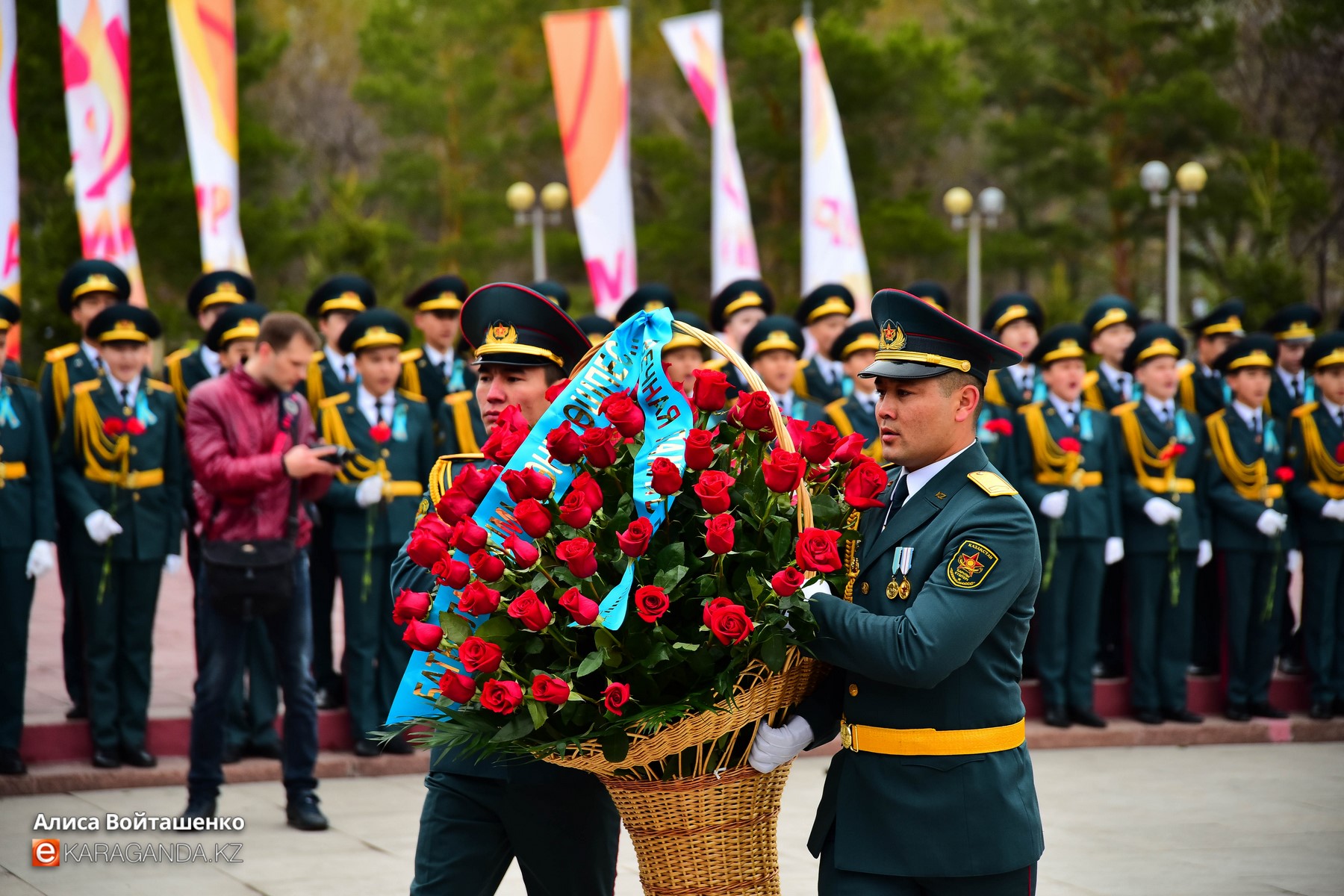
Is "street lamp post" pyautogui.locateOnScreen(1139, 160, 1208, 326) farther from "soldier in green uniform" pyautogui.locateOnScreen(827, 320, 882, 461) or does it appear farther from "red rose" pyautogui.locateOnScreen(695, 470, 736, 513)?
"red rose" pyautogui.locateOnScreen(695, 470, 736, 513)

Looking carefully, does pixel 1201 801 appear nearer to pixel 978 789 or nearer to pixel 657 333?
pixel 978 789

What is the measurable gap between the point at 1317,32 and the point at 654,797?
2865 cm

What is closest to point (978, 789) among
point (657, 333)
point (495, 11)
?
point (657, 333)

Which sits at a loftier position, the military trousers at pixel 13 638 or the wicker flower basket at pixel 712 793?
the wicker flower basket at pixel 712 793

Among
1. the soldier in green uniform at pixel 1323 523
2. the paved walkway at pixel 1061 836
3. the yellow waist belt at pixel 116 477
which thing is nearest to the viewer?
the paved walkway at pixel 1061 836

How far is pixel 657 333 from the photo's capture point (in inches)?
129

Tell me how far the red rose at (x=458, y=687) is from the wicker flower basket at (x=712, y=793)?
22 centimetres

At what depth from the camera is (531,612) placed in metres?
2.81

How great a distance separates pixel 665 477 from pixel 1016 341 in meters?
6.85

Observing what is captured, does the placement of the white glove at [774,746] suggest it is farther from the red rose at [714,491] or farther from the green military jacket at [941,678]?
the red rose at [714,491]

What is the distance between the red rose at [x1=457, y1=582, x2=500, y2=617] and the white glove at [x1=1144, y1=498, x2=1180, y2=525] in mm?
6306

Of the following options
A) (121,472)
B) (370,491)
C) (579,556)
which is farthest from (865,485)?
(121,472)

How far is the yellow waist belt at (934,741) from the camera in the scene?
325 cm

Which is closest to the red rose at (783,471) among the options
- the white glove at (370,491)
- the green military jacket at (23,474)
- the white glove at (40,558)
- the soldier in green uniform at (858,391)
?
the white glove at (370,491)
